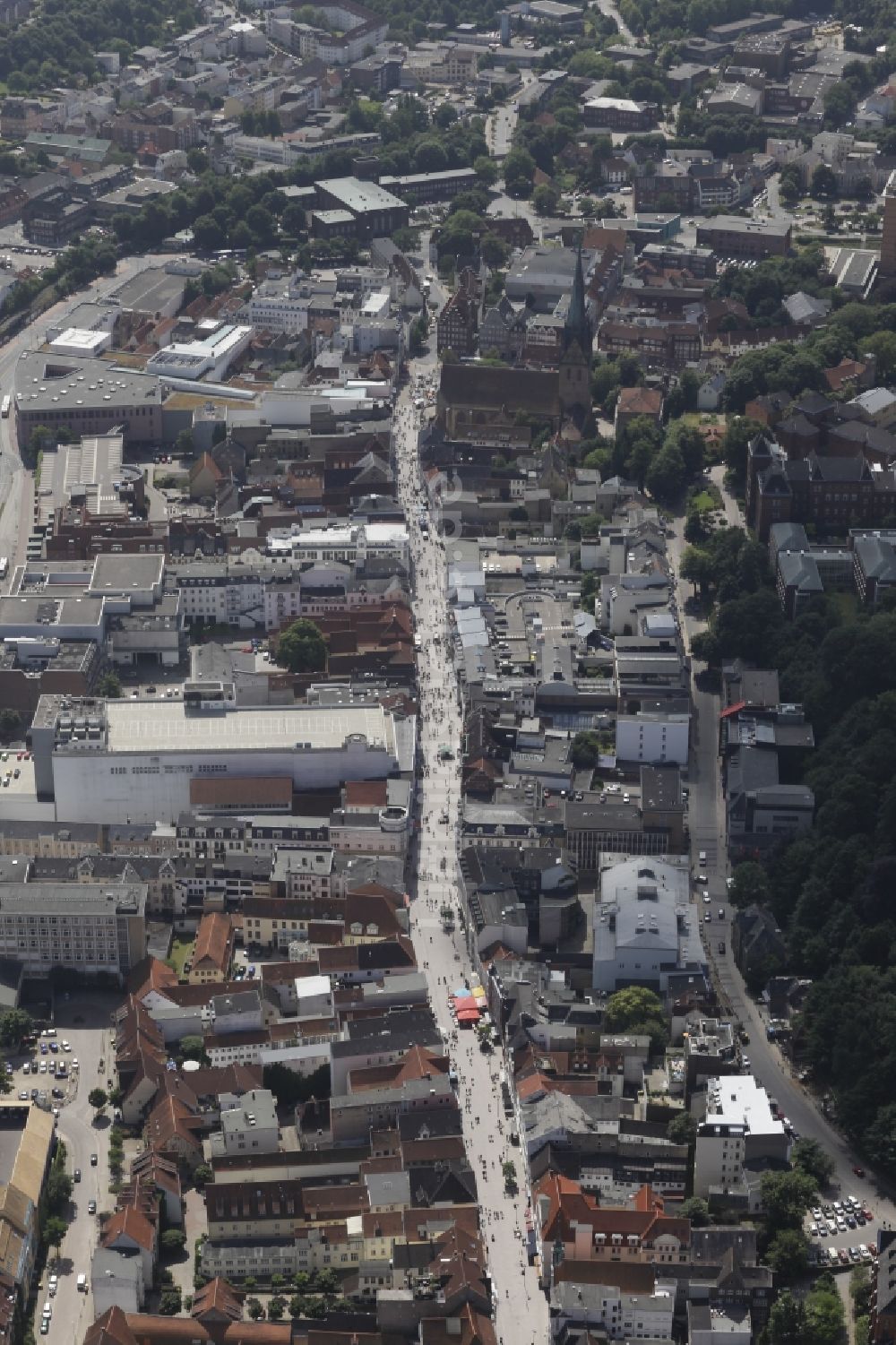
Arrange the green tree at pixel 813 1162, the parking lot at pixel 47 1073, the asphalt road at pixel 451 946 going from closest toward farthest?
the asphalt road at pixel 451 946 → the green tree at pixel 813 1162 → the parking lot at pixel 47 1073

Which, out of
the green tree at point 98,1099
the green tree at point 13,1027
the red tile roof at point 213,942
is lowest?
the green tree at point 98,1099

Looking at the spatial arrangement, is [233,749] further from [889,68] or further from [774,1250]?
[889,68]

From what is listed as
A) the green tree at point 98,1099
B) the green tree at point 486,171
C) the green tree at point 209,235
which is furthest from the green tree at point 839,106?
the green tree at point 98,1099

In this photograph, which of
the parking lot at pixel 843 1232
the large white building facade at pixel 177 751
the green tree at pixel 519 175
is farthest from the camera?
the green tree at pixel 519 175

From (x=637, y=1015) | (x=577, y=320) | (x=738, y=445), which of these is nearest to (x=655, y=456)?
(x=738, y=445)

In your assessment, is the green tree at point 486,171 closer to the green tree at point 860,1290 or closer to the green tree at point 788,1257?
the green tree at point 788,1257

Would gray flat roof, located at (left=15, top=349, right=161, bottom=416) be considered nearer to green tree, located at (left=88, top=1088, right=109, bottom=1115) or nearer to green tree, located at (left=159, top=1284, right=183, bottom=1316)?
green tree, located at (left=88, top=1088, right=109, bottom=1115)

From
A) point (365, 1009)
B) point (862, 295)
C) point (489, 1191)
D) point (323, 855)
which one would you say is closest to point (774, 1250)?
point (489, 1191)
